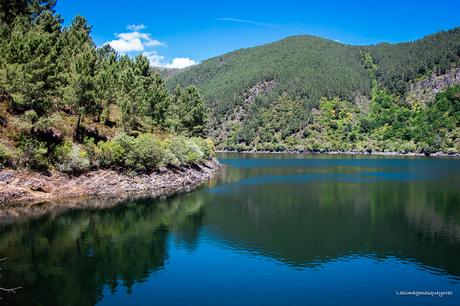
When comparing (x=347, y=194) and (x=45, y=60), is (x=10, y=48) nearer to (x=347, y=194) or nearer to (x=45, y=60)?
(x=45, y=60)

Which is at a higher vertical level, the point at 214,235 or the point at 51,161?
the point at 51,161

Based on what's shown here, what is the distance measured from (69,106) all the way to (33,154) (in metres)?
19.9

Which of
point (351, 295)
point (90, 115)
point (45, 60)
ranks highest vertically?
point (45, 60)

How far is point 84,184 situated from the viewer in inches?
2995

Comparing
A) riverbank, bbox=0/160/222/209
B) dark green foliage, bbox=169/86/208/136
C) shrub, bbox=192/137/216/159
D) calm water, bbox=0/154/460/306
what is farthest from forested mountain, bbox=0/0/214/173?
dark green foliage, bbox=169/86/208/136

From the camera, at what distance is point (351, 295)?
33.5 meters

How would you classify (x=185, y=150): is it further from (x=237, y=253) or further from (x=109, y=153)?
(x=237, y=253)

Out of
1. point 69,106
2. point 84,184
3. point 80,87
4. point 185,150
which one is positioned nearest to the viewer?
point 84,184

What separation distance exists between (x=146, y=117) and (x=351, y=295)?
77077 mm

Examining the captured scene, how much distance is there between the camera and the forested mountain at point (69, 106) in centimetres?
6962

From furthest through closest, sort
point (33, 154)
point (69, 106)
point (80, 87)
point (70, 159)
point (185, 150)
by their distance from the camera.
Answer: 1. point (185, 150)
2. point (69, 106)
3. point (80, 87)
4. point (70, 159)
5. point (33, 154)

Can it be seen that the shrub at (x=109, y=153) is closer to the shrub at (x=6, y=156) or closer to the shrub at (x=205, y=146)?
the shrub at (x=6, y=156)

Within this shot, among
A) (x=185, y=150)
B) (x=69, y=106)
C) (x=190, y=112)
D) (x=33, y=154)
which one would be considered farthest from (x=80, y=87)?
(x=190, y=112)

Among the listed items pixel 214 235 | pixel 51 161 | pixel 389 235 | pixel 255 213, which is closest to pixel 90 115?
pixel 51 161
